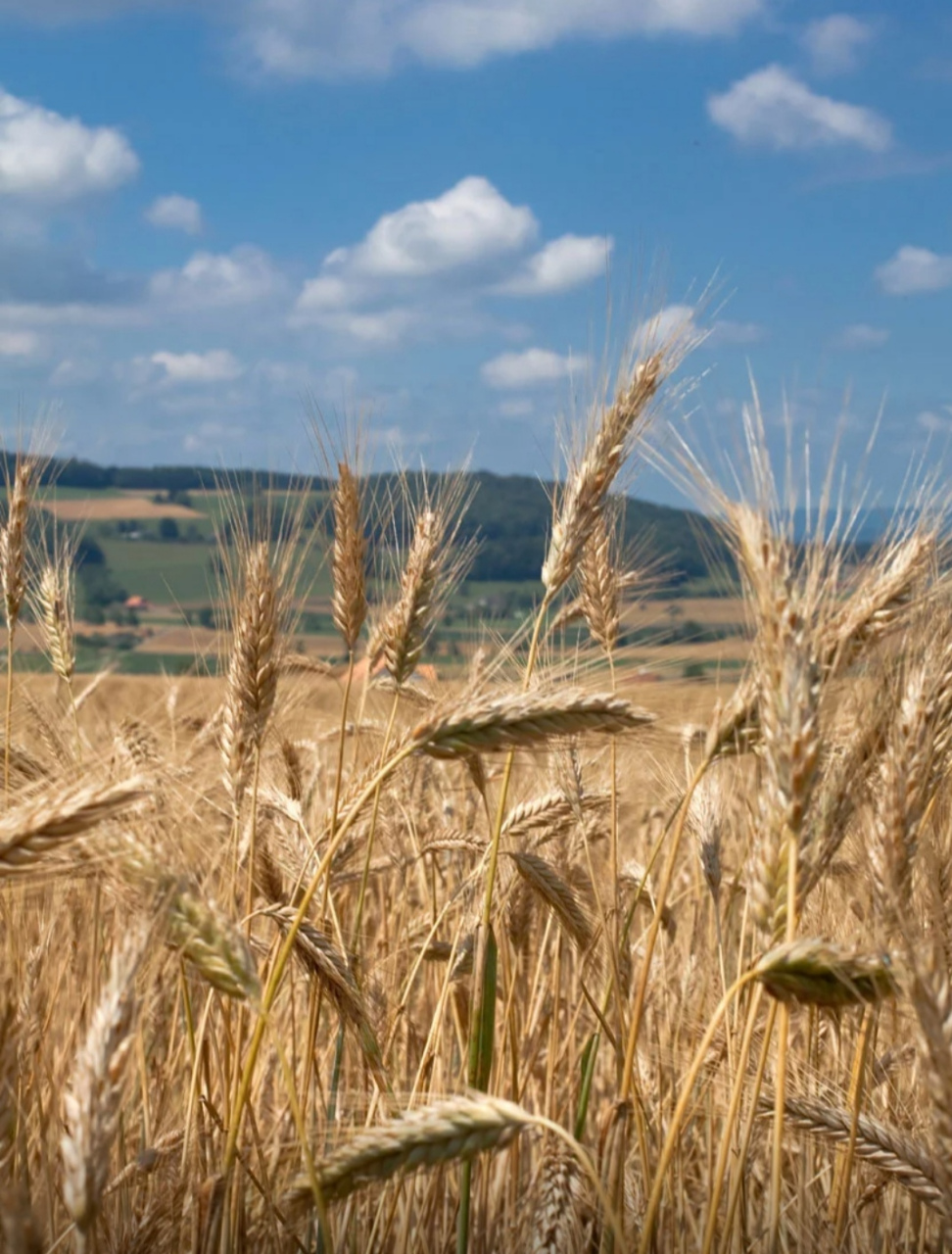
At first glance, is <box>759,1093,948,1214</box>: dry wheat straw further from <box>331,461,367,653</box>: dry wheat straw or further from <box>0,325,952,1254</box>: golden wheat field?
<box>331,461,367,653</box>: dry wheat straw

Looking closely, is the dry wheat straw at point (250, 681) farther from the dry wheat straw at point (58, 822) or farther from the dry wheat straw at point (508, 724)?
the dry wheat straw at point (58, 822)

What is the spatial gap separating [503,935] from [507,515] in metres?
64.9

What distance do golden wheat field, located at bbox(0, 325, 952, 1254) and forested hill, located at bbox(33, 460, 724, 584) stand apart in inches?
6.3

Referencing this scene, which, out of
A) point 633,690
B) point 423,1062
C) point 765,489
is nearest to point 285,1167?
point 423,1062

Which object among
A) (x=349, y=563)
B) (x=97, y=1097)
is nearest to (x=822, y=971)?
(x=97, y=1097)

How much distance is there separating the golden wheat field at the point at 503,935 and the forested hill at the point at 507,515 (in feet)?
0.53

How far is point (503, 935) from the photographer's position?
2824 millimetres

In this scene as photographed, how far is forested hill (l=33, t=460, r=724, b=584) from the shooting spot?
2488mm

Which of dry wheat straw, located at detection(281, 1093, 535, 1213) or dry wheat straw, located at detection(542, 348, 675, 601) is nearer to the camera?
dry wheat straw, located at detection(281, 1093, 535, 1213)

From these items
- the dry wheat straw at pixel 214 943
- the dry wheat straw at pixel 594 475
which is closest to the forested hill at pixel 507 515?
the dry wheat straw at pixel 594 475

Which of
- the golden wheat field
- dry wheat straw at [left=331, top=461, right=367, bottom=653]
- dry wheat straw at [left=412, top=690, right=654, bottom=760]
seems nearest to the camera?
the golden wheat field

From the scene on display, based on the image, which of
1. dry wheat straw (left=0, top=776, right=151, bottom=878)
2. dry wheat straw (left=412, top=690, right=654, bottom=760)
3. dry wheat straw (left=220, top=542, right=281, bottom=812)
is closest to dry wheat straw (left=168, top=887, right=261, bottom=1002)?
dry wheat straw (left=0, top=776, right=151, bottom=878)

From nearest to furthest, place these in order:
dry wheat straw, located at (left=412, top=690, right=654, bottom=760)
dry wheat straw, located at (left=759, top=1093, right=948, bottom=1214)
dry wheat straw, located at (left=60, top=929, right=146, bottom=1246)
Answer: dry wheat straw, located at (left=60, top=929, right=146, bottom=1246), dry wheat straw, located at (left=412, top=690, right=654, bottom=760), dry wheat straw, located at (left=759, top=1093, right=948, bottom=1214)

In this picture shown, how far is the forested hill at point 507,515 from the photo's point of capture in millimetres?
2488
